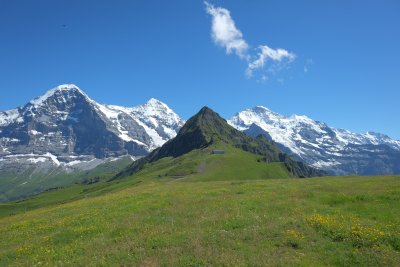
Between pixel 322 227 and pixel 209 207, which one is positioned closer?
pixel 322 227

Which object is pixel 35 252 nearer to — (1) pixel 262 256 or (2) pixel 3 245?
(2) pixel 3 245

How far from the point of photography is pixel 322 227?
27844 millimetres

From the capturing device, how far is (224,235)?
26359 mm

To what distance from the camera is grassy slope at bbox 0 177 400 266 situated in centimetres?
2273

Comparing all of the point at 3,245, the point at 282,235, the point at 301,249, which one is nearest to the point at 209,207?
the point at 282,235

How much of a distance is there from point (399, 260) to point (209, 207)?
1762 cm

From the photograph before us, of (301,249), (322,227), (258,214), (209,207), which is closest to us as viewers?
(301,249)

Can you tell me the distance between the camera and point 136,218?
33.6 meters

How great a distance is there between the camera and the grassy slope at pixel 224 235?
74.6 feet

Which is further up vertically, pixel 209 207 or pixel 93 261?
pixel 209 207

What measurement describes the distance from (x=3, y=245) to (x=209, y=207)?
53.7 ft

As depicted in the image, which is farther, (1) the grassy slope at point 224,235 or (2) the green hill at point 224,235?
(1) the grassy slope at point 224,235

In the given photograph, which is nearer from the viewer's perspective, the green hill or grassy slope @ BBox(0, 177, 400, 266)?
the green hill

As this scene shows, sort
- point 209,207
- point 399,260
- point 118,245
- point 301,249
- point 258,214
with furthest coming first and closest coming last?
point 209,207, point 258,214, point 118,245, point 301,249, point 399,260
